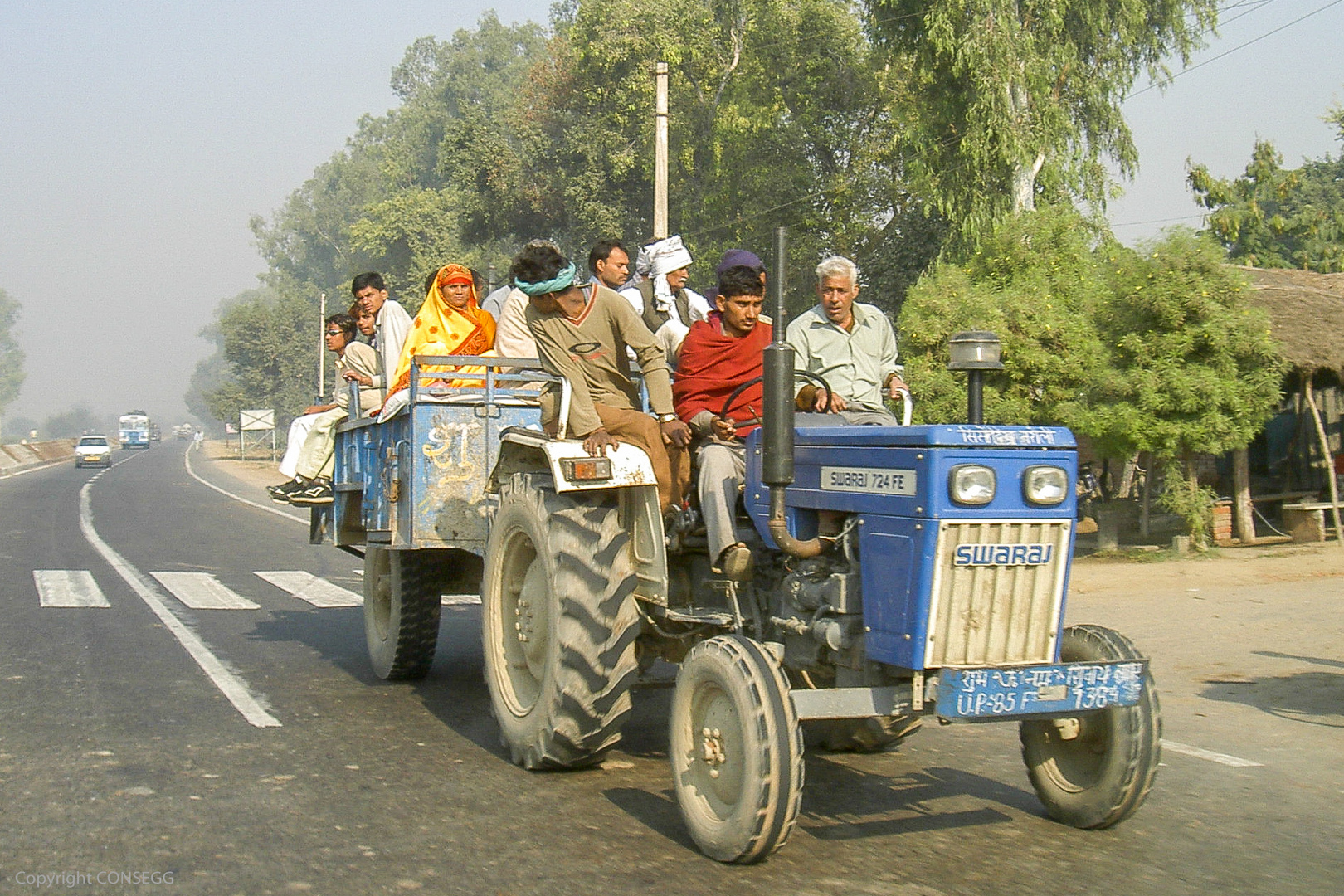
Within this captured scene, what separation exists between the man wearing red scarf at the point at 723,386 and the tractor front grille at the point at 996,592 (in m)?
1.15

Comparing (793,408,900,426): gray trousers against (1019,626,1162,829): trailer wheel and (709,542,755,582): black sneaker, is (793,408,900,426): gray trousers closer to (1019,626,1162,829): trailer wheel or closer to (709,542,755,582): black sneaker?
(709,542,755,582): black sneaker

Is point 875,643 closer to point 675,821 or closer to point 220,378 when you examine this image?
point 675,821

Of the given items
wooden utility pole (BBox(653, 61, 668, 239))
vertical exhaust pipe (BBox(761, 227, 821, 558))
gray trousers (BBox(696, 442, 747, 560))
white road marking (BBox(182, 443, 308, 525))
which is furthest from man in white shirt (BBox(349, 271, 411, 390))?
white road marking (BBox(182, 443, 308, 525))

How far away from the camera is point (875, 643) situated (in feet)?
15.2

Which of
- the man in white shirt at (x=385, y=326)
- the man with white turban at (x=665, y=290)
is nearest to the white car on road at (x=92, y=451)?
the man in white shirt at (x=385, y=326)

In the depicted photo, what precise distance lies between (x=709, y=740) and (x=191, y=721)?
11.5ft

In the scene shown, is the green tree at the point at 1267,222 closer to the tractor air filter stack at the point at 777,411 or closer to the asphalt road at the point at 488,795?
the asphalt road at the point at 488,795

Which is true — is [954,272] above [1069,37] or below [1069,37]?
below

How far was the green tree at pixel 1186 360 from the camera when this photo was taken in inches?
579

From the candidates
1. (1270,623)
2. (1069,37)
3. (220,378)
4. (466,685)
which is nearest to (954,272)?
(1270,623)

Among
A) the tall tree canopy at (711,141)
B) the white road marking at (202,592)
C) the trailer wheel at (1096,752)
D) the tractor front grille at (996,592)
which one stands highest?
the tall tree canopy at (711,141)

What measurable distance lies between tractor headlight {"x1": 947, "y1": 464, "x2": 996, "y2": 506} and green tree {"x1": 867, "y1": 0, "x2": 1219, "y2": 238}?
20013mm

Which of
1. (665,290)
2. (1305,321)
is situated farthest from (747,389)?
(1305,321)

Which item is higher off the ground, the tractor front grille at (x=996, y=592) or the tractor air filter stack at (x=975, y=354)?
the tractor air filter stack at (x=975, y=354)
